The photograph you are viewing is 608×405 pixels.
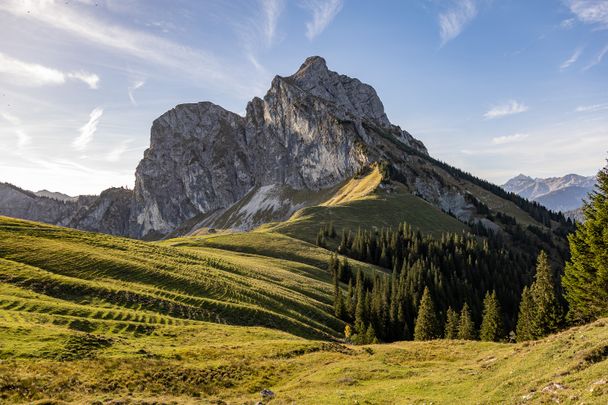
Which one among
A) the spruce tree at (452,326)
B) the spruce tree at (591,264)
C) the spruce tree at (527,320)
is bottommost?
the spruce tree at (452,326)

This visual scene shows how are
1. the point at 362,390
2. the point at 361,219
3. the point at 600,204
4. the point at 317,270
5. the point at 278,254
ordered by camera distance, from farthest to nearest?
the point at 361,219 < the point at 278,254 < the point at 317,270 < the point at 600,204 < the point at 362,390

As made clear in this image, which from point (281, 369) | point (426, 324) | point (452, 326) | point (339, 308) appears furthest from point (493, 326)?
point (281, 369)

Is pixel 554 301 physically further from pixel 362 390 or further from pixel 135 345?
pixel 135 345

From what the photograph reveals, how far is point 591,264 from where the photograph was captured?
43562 millimetres

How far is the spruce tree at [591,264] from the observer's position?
41.7m

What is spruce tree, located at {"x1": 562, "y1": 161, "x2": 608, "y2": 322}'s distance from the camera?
137 ft

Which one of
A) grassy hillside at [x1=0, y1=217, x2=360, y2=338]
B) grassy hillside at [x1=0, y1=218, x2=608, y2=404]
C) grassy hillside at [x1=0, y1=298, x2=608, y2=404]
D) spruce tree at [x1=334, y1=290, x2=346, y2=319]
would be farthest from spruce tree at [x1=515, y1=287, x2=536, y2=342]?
spruce tree at [x1=334, y1=290, x2=346, y2=319]

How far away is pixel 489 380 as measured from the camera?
25969 mm

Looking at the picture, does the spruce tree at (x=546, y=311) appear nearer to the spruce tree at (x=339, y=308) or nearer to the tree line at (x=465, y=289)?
the tree line at (x=465, y=289)

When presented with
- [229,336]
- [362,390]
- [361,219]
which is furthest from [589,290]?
[361,219]

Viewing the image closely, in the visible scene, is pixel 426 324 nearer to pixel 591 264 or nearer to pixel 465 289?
pixel 591 264

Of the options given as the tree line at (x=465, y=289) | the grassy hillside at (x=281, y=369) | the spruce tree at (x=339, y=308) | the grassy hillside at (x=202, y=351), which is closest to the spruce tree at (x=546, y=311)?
the tree line at (x=465, y=289)

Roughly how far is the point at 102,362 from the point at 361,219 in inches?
6817

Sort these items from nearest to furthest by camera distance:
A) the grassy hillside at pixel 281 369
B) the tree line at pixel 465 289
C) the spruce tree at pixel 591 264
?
the grassy hillside at pixel 281 369, the spruce tree at pixel 591 264, the tree line at pixel 465 289
